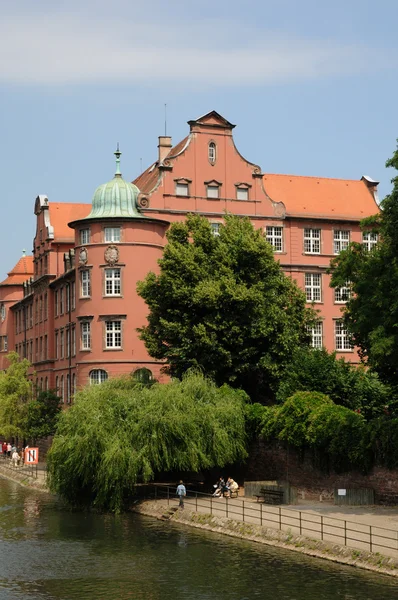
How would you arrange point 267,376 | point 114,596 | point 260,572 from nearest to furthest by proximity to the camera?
point 114,596 < point 260,572 < point 267,376

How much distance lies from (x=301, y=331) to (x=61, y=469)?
18.1 meters

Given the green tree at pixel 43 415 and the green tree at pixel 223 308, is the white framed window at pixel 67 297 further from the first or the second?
the green tree at pixel 223 308

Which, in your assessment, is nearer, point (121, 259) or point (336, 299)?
point (121, 259)

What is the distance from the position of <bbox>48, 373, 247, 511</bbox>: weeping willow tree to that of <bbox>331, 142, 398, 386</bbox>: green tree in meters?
9.55

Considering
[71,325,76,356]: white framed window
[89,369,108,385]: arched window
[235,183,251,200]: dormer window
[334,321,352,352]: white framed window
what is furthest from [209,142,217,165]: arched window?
[89,369,108,385]: arched window

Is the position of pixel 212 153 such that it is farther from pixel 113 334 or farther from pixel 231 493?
pixel 231 493

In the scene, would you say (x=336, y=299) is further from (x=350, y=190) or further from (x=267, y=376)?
(x=267, y=376)

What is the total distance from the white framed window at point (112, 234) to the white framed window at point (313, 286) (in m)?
15.6

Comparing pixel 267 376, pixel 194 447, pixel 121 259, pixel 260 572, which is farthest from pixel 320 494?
pixel 121 259

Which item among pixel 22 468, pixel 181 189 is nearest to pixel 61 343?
pixel 22 468

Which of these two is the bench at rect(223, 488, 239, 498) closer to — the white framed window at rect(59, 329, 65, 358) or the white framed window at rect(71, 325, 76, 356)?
the white framed window at rect(71, 325, 76, 356)

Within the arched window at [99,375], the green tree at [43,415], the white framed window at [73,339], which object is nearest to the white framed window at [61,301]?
the white framed window at [73,339]

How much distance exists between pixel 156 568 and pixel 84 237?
133ft

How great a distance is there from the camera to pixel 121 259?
70.9 meters
